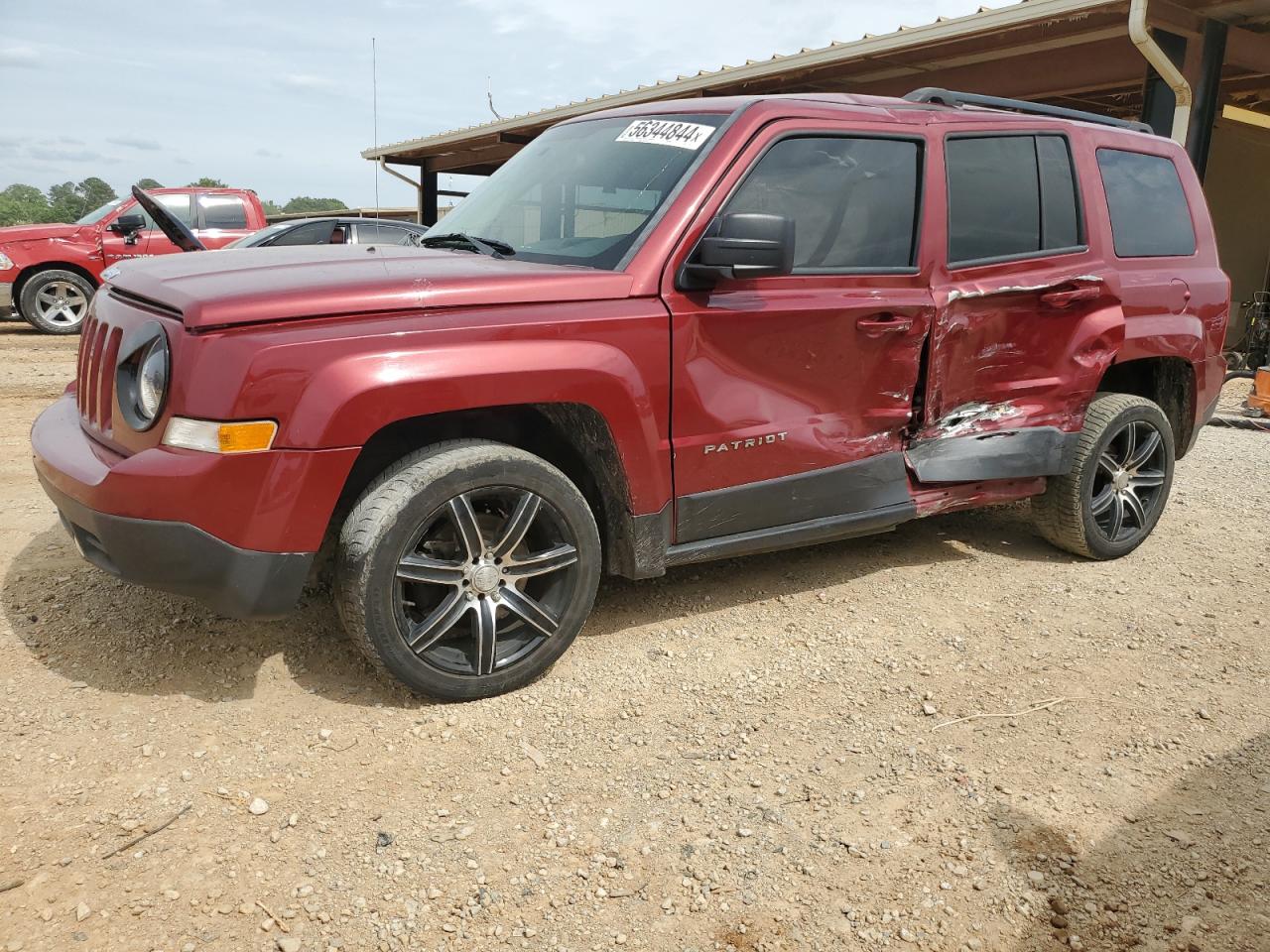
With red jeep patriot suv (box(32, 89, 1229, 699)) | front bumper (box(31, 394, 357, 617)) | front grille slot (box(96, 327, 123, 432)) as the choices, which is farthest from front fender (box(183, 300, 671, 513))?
front grille slot (box(96, 327, 123, 432))

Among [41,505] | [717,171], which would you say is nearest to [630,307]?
[717,171]

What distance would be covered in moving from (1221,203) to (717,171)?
44.1 feet

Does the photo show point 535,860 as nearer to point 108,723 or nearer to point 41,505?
point 108,723

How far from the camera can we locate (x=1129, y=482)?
15.3ft

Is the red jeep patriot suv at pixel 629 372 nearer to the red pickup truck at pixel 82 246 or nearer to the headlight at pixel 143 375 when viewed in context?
the headlight at pixel 143 375

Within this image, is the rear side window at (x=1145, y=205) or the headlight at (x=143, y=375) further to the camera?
the rear side window at (x=1145, y=205)

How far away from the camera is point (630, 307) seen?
3105 mm

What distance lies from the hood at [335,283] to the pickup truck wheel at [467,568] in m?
0.48

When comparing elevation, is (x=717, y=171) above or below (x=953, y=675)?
above

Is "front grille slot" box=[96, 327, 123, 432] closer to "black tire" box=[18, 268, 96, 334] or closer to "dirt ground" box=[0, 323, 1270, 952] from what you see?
"dirt ground" box=[0, 323, 1270, 952]

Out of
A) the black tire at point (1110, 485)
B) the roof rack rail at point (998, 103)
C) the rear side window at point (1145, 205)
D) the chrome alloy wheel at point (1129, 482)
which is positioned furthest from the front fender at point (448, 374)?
the rear side window at point (1145, 205)

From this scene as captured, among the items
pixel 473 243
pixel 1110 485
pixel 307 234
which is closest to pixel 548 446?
pixel 473 243

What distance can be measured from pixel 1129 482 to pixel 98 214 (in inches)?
486

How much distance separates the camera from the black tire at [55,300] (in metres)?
11.8
